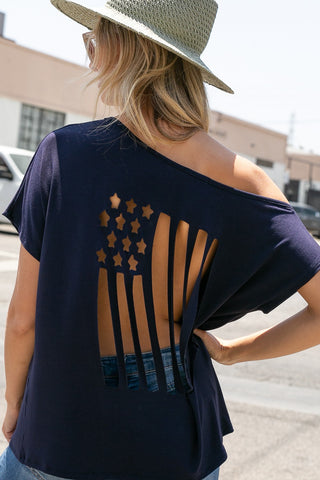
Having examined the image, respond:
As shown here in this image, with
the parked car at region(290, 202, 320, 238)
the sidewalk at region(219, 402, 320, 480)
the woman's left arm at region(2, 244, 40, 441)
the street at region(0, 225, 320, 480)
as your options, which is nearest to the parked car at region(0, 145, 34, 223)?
the street at region(0, 225, 320, 480)

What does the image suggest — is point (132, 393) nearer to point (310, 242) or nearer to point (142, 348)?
point (142, 348)

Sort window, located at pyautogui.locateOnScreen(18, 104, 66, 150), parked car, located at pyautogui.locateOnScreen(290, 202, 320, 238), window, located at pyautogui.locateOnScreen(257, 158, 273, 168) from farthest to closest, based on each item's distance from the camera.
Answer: window, located at pyautogui.locateOnScreen(257, 158, 273, 168) < parked car, located at pyautogui.locateOnScreen(290, 202, 320, 238) < window, located at pyautogui.locateOnScreen(18, 104, 66, 150)

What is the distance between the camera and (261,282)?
1332mm

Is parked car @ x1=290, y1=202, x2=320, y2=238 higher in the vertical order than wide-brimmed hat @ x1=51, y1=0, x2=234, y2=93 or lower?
lower

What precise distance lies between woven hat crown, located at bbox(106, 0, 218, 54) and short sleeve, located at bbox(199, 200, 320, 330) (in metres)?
0.35

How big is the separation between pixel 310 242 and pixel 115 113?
0.44m

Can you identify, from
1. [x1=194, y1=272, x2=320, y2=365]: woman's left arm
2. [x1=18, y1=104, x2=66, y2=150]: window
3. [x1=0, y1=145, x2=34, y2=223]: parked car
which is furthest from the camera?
[x1=18, y1=104, x2=66, y2=150]: window

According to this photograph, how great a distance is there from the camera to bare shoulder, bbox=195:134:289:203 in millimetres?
1285

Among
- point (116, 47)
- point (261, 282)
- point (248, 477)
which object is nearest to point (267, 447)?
point (248, 477)

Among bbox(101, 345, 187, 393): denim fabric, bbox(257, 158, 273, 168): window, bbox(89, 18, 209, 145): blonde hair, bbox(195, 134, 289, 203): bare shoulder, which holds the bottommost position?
bbox(257, 158, 273, 168): window

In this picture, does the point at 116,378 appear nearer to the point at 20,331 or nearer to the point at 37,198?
the point at 20,331

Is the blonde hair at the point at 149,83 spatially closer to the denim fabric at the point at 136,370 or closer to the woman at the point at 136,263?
the woman at the point at 136,263

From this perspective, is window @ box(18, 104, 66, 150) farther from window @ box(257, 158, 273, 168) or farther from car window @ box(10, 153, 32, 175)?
window @ box(257, 158, 273, 168)

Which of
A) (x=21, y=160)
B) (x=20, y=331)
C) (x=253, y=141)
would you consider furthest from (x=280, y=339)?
(x=253, y=141)
